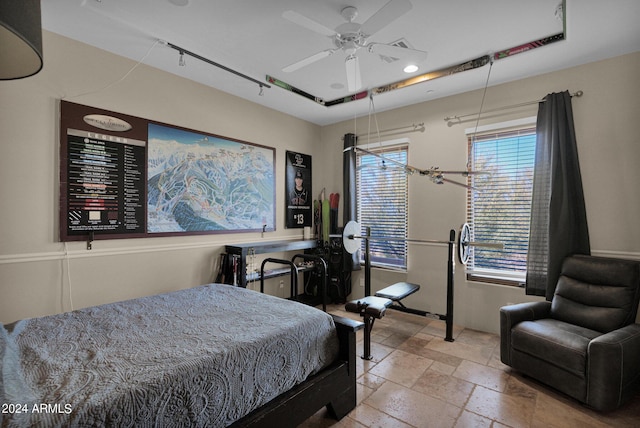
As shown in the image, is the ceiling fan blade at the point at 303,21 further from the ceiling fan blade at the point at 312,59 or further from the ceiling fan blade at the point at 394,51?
the ceiling fan blade at the point at 394,51

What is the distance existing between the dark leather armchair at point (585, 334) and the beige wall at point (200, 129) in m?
0.42

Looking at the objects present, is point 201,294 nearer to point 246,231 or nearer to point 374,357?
point 246,231

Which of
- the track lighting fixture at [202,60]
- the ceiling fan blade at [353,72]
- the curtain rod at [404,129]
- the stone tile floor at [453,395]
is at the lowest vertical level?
the stone tile floor at [453,395]

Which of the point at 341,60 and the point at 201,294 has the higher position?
the point at 341,60

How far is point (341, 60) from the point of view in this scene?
3002 mm

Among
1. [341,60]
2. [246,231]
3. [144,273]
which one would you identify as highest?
[341,60]

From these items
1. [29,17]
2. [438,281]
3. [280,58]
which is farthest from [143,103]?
[438,281]

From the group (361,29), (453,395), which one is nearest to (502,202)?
(453,395)

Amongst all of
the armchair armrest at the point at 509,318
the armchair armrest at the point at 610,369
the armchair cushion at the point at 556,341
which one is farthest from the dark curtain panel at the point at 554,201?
the armchair armrest at the point at 610,369

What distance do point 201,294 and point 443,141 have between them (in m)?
3.32

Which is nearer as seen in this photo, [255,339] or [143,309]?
[255,339]

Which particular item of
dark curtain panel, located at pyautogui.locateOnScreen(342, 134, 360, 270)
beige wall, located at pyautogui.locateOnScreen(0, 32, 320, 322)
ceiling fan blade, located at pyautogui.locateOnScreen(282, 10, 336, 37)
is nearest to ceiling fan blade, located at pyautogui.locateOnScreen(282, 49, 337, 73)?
ceiling fan blade, located at pyautogui.locateOnScreen(282, 10, 336, 37)

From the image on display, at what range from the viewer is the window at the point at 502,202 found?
341 centimetres

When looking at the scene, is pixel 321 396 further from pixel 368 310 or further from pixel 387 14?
pixel 387 14
